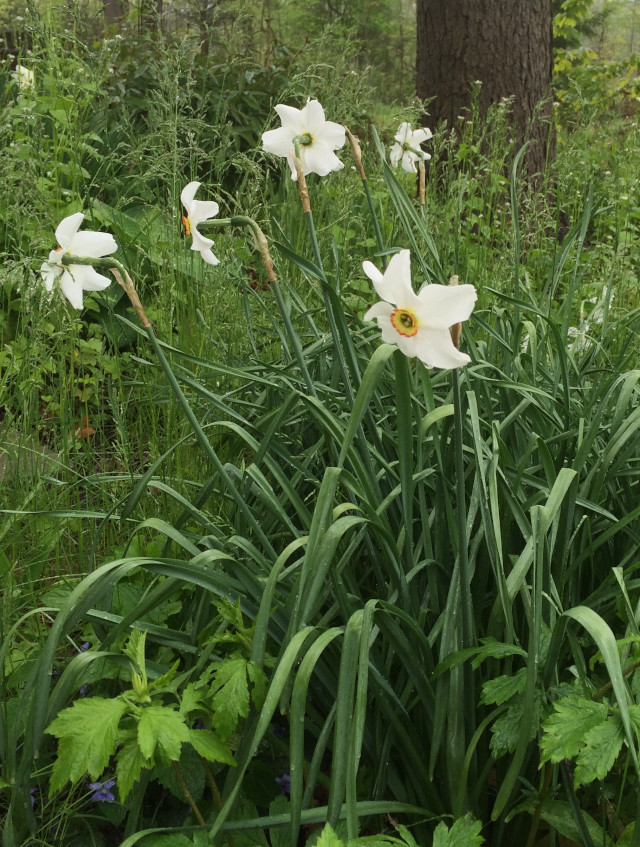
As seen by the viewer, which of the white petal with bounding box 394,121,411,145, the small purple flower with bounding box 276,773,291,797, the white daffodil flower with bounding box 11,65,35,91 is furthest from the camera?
the white daffodil flower with bounding box 11,65,35,91

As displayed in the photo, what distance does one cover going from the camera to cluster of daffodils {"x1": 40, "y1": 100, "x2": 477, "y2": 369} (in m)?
0.99

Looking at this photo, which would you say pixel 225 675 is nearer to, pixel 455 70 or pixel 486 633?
pixel 486 633

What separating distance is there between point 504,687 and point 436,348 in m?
0.50

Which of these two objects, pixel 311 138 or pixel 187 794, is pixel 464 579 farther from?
pixel 311 138

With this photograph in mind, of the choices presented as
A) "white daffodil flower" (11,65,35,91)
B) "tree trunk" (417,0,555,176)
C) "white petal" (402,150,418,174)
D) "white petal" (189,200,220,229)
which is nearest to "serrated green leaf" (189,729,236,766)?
"white petal" (189,200,220,229)

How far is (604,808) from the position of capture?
1187mm

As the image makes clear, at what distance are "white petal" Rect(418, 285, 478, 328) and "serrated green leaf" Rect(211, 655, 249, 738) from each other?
1.73 ft

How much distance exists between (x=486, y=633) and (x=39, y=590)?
97 centimetres

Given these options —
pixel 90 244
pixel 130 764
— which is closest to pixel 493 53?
pixel 90 244

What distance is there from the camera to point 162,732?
1.03 meters

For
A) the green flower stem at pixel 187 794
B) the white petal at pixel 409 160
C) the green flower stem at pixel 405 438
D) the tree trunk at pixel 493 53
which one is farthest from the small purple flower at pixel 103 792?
the tree trunk at pixel 493 53

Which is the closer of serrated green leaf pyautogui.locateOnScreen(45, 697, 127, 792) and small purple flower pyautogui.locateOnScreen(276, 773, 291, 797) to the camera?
serrated green leaf pyautogui.locateOnScreen(45, 697, 127, 792)

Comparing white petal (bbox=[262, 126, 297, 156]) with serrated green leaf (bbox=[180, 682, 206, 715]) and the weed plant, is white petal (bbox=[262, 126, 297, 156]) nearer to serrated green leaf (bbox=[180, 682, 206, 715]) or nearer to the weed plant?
the weed plant

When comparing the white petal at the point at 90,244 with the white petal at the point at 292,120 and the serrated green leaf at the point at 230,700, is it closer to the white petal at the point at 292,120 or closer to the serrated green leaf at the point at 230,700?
the white petal at the point at 292,120
